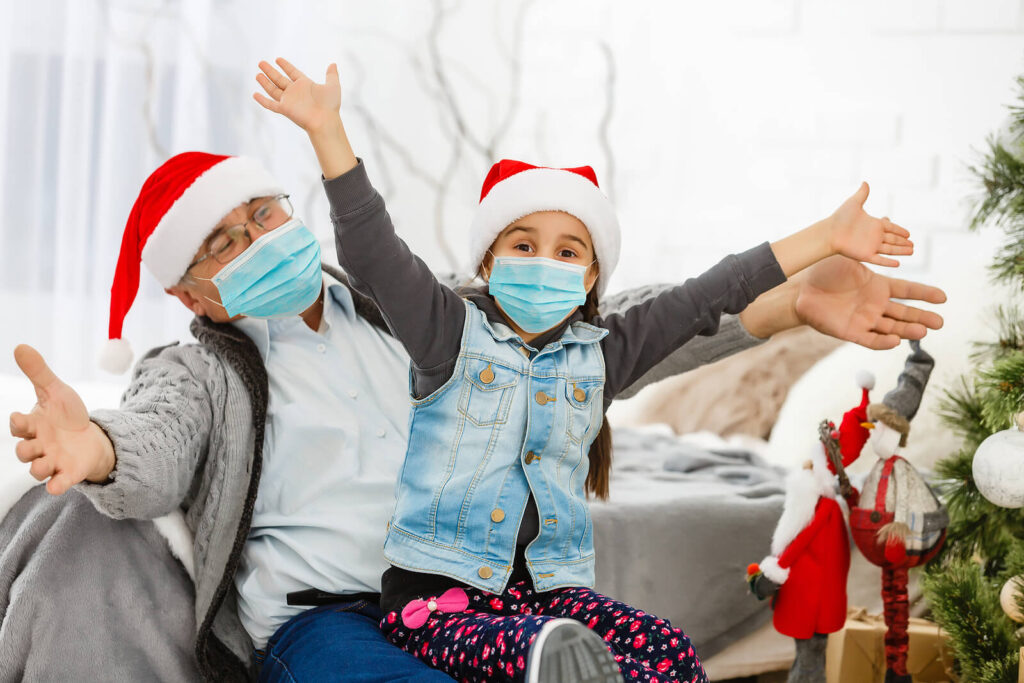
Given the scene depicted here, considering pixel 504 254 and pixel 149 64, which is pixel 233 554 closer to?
pixel 504 254

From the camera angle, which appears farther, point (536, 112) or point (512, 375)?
point (536, 112)

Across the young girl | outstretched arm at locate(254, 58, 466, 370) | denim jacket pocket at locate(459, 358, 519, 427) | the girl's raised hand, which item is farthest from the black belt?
the girl's raised hand

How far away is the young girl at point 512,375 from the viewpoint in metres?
1.09

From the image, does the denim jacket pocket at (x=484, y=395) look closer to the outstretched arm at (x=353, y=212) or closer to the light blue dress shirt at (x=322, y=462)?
the outstretched arm at (x=353, y=212)

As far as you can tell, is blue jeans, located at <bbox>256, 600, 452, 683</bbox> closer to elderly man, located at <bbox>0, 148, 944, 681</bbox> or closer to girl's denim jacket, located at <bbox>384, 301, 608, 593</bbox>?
elderly man, located at <bbox>0, 148, 944, 681</bbox>

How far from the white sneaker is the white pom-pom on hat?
858mm

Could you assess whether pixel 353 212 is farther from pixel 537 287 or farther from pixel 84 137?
pixel 84 137

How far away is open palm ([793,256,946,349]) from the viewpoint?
1423mm

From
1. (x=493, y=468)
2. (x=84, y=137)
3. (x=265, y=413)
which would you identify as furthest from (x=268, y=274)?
(x=84, y=137)

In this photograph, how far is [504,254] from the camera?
4.18 ft

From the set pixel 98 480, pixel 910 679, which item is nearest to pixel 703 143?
pixel 910 679

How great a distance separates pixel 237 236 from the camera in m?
1.39

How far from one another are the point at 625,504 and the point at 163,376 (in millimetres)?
887

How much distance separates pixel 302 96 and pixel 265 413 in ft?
1.68
